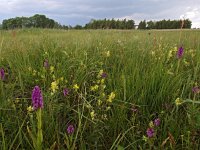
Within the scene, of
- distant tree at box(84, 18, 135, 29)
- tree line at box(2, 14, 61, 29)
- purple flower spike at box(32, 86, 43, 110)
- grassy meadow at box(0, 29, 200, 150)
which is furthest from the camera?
tree line at box(2, 14, 61, 29)

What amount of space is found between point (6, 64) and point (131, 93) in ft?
5.21

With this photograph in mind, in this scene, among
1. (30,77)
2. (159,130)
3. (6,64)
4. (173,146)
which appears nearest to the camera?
(173,146)

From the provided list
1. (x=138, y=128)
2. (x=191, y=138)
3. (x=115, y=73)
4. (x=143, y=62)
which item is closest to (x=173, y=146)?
(x=191, y=138)

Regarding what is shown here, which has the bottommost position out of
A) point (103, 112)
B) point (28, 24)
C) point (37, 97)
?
point (103, 112)

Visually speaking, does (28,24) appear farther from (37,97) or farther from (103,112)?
(37,97)

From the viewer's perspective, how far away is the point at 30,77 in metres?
2.52

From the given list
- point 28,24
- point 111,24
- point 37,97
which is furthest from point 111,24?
point 37,97

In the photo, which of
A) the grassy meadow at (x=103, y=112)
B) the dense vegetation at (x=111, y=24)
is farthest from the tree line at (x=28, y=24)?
the grassy meadow at (x=103, y=112)

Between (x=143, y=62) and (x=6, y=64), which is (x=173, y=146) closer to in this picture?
(x=143, y=62)

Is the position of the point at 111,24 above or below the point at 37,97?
above

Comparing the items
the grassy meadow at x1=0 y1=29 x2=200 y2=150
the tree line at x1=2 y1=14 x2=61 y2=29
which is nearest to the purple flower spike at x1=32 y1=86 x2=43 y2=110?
the grassy meadow at x1=0 y1=29 x2=200 y2=150

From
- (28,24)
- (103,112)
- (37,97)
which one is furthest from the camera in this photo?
(28,24)

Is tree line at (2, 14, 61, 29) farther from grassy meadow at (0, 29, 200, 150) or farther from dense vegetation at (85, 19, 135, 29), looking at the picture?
grassy meadow at (0, 29, 200, 150)

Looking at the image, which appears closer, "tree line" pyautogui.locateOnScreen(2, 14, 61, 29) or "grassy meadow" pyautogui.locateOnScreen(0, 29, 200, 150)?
"grassy meadow" pyautogui.locateOnScreen(0, 29, 200, 150)
